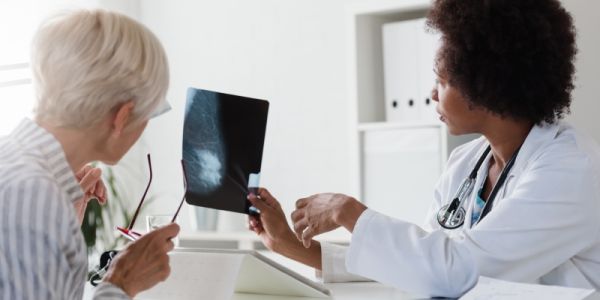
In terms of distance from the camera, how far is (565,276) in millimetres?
1607

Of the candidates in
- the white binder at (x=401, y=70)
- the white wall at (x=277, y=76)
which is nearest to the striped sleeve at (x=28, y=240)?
the white binder at (x=401, y=70)

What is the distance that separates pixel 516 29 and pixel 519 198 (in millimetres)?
334

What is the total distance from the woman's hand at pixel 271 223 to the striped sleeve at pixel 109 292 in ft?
1.82

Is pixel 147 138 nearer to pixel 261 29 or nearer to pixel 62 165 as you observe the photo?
pixel 261 29

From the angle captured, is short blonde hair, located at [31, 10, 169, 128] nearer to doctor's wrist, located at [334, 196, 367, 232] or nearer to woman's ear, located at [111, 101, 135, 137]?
woman's ear, located at [111, 101, 135, 137]

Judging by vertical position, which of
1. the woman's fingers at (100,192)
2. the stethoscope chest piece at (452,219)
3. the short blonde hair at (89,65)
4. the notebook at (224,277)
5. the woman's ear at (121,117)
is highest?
the short blonde hair at (89,65)

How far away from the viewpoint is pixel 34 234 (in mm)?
1198

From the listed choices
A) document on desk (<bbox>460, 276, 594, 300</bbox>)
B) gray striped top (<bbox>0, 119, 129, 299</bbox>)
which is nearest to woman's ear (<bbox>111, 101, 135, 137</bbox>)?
gray striped top (<bbox>0, 119, 129, 299</bbox>)

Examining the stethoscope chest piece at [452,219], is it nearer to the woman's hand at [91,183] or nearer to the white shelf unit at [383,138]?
the woman's hand at [91,183]

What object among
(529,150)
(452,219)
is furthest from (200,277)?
(529,150)

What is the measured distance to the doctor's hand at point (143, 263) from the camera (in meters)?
1.34

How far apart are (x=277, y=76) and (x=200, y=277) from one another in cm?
271

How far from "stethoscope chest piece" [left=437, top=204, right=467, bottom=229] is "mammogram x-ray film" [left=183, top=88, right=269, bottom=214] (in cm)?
42

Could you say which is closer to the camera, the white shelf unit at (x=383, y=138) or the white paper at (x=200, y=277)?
the white paper at (x=200, y=277)
